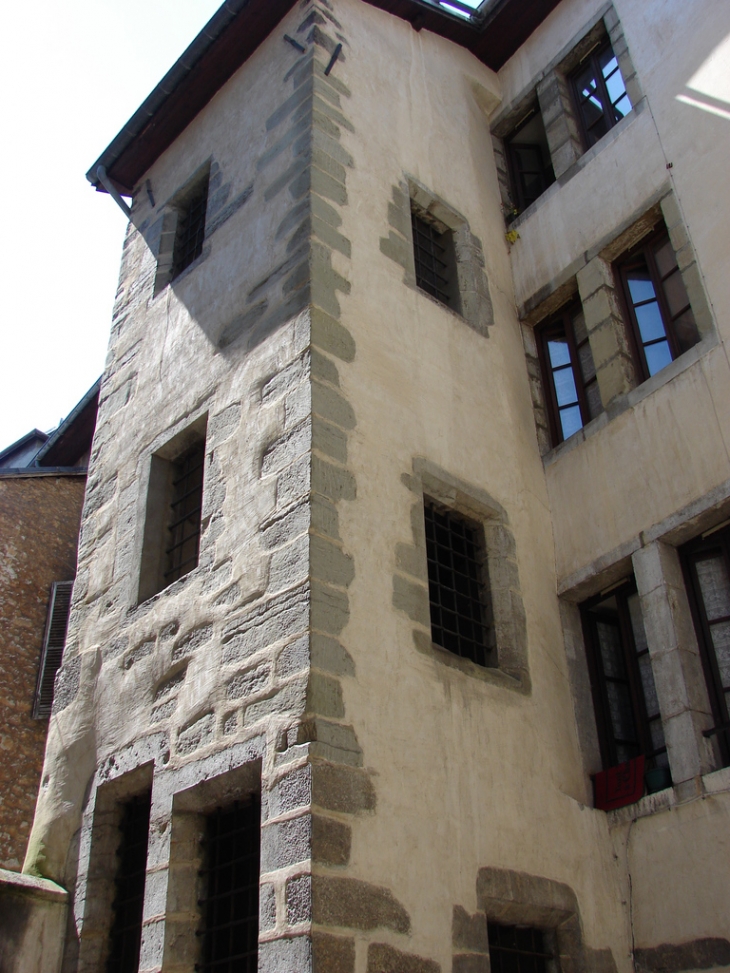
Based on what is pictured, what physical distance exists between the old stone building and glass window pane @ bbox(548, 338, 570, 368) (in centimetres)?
5

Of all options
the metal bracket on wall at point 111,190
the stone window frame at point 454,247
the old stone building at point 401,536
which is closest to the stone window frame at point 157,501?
the old stone building at point 401,536

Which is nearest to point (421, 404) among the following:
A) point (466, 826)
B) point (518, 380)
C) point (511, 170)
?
point (518, 380)

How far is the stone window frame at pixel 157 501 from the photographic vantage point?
5.96 metres

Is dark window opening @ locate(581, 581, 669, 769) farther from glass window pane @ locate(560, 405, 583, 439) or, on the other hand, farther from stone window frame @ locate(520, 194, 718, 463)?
glass window pane @ locate(560, 405, 583, 439)

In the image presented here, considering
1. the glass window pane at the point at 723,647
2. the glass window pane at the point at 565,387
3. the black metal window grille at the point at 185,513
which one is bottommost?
the glass window pane at the point at 723,647

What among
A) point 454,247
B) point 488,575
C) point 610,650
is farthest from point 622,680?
point 454,247

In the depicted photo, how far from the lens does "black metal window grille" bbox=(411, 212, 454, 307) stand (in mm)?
7062

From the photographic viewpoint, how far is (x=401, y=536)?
5.15 metres

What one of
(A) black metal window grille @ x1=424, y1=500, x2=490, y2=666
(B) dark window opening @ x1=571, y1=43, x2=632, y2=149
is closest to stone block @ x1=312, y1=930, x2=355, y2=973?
(A) black metal window grille @ x1=424, y1=500, x2=490, y2=666

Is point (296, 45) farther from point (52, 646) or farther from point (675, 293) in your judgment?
point (52, 646)

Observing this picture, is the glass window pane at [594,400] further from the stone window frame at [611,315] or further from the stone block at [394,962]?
the stone block at [394,962]

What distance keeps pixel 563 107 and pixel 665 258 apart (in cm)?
213

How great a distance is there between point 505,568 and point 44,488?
16.7 feet

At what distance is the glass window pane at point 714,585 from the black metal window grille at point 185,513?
118 inches
